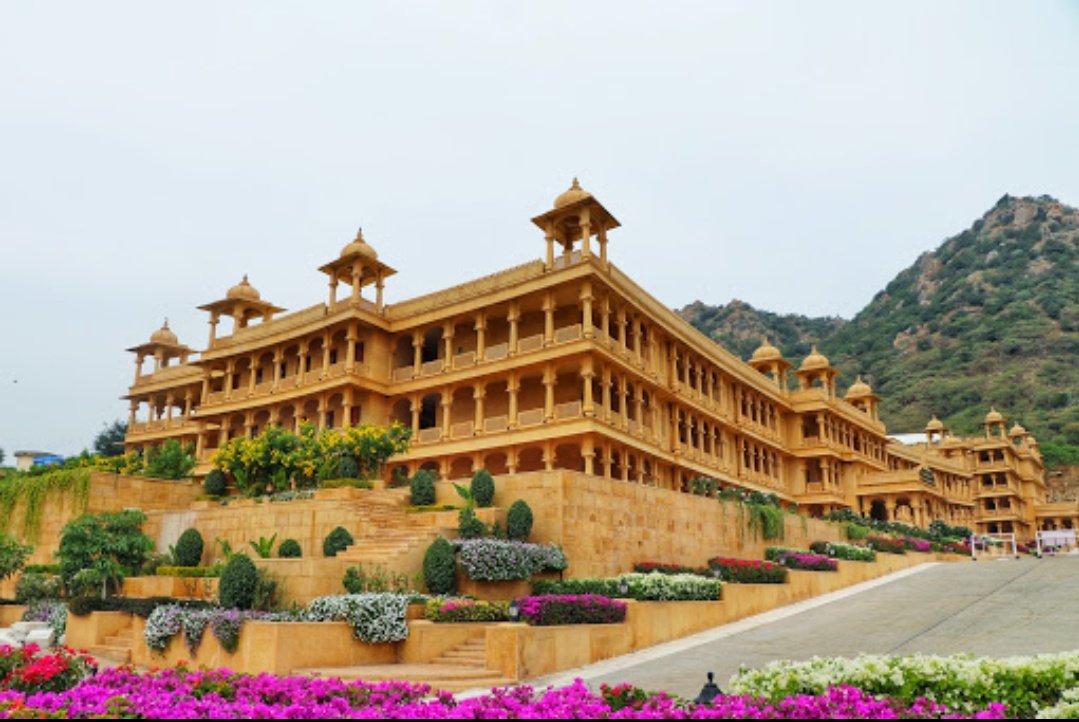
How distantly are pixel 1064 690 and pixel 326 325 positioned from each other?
1222 inches

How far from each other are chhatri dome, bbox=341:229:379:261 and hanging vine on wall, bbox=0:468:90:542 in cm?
1311

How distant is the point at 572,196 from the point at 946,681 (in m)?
24.1

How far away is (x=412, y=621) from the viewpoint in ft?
48.9

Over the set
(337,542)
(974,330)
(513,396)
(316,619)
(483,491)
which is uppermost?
(974,330)

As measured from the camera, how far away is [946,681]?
826 centimetres

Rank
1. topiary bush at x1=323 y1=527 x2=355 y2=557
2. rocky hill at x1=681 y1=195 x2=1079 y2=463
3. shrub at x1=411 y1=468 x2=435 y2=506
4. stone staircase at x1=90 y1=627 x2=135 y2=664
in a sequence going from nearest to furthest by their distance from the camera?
stone staircase at x1=90 y1=627 x2=135 y2=664
topiary bush at x1=323 y1=527 x2=355 y2=557
shrub at x1=411 y1=468 x2=435 y2=506
rocky hill at x1=681 y1=195 x2=1079 y2=463

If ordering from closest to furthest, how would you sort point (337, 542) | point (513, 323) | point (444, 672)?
point (444, 672) → point (337, 542) → point (513, 323)

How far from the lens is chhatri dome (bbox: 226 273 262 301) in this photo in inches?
1671

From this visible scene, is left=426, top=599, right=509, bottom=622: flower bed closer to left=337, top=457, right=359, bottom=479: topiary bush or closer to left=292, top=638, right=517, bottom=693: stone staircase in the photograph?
left=292, top=638, right=517, bottom=693: stone staircase

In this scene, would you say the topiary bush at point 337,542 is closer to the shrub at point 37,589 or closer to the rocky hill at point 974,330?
the shrub at point 37,589

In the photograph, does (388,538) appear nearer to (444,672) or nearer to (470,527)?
(470,527)

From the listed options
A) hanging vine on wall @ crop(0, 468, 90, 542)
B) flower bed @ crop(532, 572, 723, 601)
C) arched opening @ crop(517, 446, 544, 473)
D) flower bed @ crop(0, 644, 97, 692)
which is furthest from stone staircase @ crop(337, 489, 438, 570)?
hanging vine on wall @ crop(0, 468, 90, 542)

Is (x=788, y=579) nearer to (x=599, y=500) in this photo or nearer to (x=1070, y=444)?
(x=599, y=500)

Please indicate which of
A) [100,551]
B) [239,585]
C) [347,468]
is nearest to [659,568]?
[239,585]
